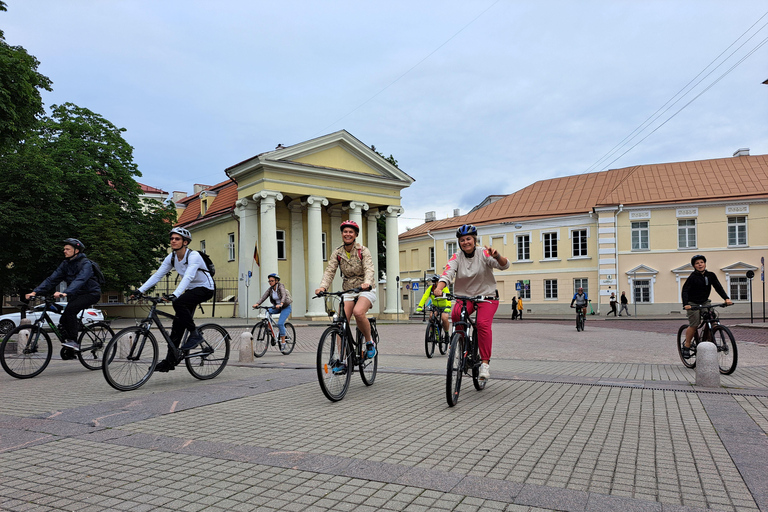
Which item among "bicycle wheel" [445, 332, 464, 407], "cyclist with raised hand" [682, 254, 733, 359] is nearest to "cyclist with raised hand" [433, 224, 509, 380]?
"bicycle wheel" [445, 332, 464, 407]

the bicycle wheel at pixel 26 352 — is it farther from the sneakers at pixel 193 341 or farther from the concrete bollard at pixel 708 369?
Result: the concrete bollard at pixel 708 369

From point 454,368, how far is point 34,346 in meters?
6.32

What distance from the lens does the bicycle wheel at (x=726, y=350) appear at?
880 cm

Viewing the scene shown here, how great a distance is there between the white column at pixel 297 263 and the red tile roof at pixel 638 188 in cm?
1767

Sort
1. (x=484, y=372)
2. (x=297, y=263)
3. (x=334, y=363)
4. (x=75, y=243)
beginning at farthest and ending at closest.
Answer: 1. (x=297, y=263)
2. (x=75, y=243)
3. (x=484, y=372)
4. (x=334, y=363)

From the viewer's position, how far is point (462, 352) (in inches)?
252

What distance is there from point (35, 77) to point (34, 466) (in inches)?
632

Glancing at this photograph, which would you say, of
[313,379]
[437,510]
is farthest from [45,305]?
[437,510]

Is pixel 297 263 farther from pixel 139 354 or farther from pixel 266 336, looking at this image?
pixel 139 354

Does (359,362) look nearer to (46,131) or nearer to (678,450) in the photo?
(678,450)

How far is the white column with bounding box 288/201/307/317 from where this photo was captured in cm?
3791

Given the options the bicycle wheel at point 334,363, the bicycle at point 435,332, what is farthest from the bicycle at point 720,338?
the bicycle wheel at point 334,363

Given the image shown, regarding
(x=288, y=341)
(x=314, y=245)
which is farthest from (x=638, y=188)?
(x=288, y=341)

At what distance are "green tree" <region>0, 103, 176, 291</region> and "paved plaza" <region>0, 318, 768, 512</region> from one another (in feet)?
71.6
